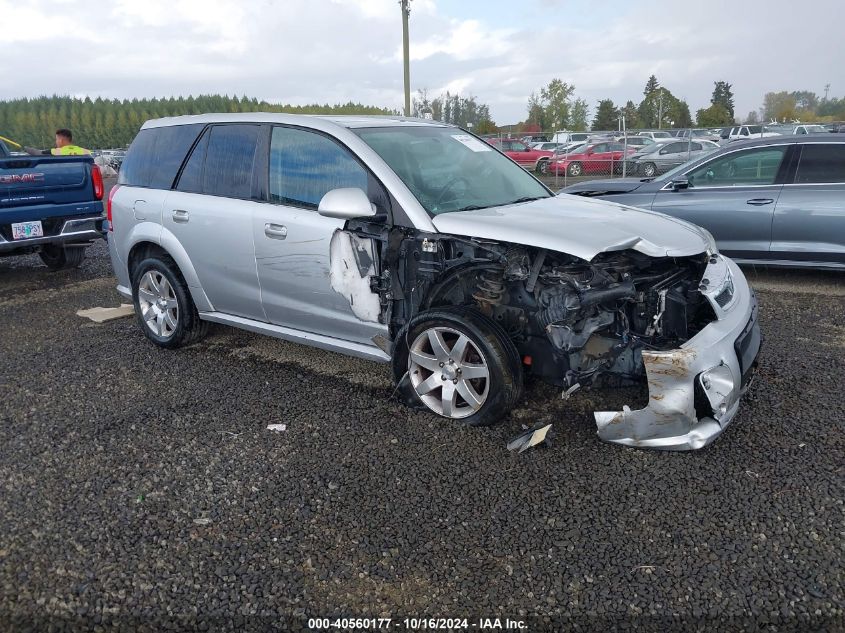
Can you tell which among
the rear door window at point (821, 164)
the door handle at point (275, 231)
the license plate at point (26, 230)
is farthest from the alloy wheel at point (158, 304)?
the rear door window at point (821, 164)

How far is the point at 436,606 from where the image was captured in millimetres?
2490

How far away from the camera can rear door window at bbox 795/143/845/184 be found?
259 inches

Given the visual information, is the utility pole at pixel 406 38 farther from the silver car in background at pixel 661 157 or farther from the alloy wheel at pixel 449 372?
the alloy wheel at pixel 449 372

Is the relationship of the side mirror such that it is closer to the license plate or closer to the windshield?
the windshield

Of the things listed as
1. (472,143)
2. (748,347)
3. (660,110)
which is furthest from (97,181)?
(660,110)

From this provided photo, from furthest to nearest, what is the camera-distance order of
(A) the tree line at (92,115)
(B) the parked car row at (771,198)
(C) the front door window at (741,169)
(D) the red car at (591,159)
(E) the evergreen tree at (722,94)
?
(A) the tree line at (92,115) < (E) the evergreen tree at (722,94) < (D) the red car at (591,159) < (C) the front door window at (741,169) < (B) the parked car row at (771,198)

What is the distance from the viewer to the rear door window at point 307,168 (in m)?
4.16

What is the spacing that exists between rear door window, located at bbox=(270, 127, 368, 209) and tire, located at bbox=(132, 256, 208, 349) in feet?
4.09

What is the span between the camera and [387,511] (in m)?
3.07

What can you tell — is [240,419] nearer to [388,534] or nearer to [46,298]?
[388,534]

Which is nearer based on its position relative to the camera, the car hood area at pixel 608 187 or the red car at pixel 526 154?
the car hood area at pixel 608 187

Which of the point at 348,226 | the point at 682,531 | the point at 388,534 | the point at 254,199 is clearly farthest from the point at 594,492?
the point at 254,199

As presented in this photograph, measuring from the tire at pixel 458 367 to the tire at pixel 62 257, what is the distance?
6597 millimetres

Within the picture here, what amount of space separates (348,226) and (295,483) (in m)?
1.56
